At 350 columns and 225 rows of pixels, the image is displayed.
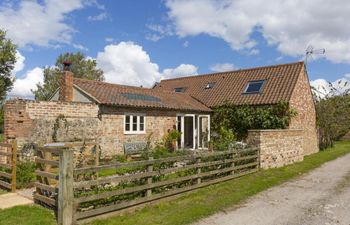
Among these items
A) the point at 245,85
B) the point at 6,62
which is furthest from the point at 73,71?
the point at 245,85

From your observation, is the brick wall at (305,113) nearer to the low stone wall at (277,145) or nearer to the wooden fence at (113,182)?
the low stone wall at (277,145)

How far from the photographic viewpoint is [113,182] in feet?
24.3

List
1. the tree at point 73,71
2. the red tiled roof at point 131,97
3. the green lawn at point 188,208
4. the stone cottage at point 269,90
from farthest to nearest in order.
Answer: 1. the tree at point 73,71
2. the stone cottage at point 269,90
3. the red tiled roof at point 131,97
4. the green lawn at point 188,208

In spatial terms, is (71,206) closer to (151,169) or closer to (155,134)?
(151,169)

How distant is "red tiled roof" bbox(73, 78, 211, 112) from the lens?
15855 mm

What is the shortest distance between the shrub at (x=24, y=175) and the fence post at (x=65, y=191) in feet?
13.0

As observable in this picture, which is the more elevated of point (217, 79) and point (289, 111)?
point (217, 79)

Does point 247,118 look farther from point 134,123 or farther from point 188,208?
point 188,208

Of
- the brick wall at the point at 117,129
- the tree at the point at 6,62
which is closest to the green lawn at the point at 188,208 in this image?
the brick wall at the point at 117,129

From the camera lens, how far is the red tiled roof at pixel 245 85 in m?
19.5

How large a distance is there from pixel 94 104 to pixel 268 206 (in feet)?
32.4

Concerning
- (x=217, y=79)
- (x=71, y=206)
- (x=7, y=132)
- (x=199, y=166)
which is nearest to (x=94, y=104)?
(x=7, y=132)

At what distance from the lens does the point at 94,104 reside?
584 inches

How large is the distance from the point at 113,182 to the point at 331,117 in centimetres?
Answer: 2404
